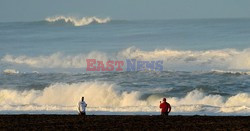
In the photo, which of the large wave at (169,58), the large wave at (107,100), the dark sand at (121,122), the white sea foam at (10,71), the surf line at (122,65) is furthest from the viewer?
the large wave at (169,58)

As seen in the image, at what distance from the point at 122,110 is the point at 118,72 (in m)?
11.7

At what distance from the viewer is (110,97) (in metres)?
31.2

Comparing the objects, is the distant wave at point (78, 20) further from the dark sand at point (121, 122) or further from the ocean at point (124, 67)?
the dark sand at point (121, 122)

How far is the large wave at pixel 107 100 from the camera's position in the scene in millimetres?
27516

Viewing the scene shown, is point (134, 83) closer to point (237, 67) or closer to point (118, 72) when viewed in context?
point (118, 72)

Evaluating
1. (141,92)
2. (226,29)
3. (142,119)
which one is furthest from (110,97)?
(226,29)

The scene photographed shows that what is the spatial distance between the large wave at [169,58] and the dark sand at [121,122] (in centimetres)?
1866

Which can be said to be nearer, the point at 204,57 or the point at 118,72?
the point at 118,72

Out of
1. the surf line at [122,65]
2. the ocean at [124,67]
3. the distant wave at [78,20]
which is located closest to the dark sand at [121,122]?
the ocean at [124,67]

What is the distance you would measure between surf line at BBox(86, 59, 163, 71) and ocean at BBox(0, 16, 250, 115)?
1.90 feet

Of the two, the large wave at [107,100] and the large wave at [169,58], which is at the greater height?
Result: the large wave at [169,58]

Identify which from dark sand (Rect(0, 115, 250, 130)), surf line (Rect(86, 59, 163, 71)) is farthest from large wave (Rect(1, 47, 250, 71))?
dark sand (Rect(0, 115, 250, 130))

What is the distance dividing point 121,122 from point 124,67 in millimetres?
22163

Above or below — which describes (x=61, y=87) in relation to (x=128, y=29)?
below
